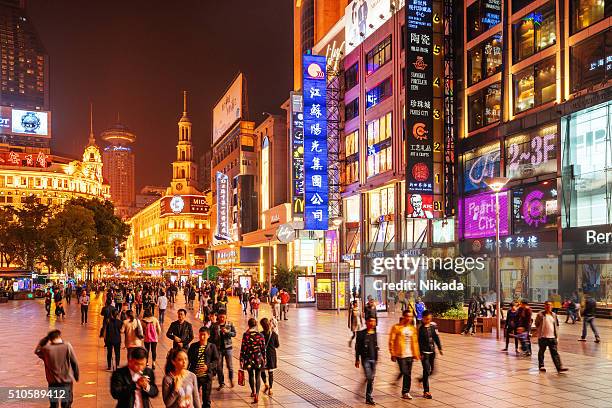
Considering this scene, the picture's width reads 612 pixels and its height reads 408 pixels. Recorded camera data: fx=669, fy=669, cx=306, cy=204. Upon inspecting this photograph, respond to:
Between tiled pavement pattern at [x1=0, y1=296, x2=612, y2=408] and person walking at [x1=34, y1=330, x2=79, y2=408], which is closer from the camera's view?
person walking at [x1=34, y1=330, x2=79, y2=408]

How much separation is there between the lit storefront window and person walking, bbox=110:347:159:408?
153ft

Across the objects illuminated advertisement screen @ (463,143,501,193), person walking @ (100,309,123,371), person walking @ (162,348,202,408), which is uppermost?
illuminated advertisement screen @ (463,143,501,193)

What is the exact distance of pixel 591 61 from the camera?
3603 centimetres

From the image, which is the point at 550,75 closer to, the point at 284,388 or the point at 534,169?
the point at 534,169

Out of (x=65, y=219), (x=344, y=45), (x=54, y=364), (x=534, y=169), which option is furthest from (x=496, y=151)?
(x=65, y=219)

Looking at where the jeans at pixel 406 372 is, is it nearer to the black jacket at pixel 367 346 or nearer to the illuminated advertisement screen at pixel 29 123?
the black jacket at pixel 367 346

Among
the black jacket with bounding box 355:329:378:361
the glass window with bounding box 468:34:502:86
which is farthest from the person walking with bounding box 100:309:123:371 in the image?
the glass window with bounding box 468:34:502:86

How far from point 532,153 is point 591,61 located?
6342 mm

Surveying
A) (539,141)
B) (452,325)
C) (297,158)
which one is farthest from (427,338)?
(297,158)

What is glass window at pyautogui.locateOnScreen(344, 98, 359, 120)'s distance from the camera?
6123 cm

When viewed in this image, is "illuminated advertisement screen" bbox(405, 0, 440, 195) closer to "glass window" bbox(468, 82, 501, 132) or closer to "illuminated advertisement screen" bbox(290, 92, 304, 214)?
"glass window" bbox(468, 82, 501, 132)

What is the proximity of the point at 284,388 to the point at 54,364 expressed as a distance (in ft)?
19.1

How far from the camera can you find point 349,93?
6256 cm

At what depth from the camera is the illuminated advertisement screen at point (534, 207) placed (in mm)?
38156
